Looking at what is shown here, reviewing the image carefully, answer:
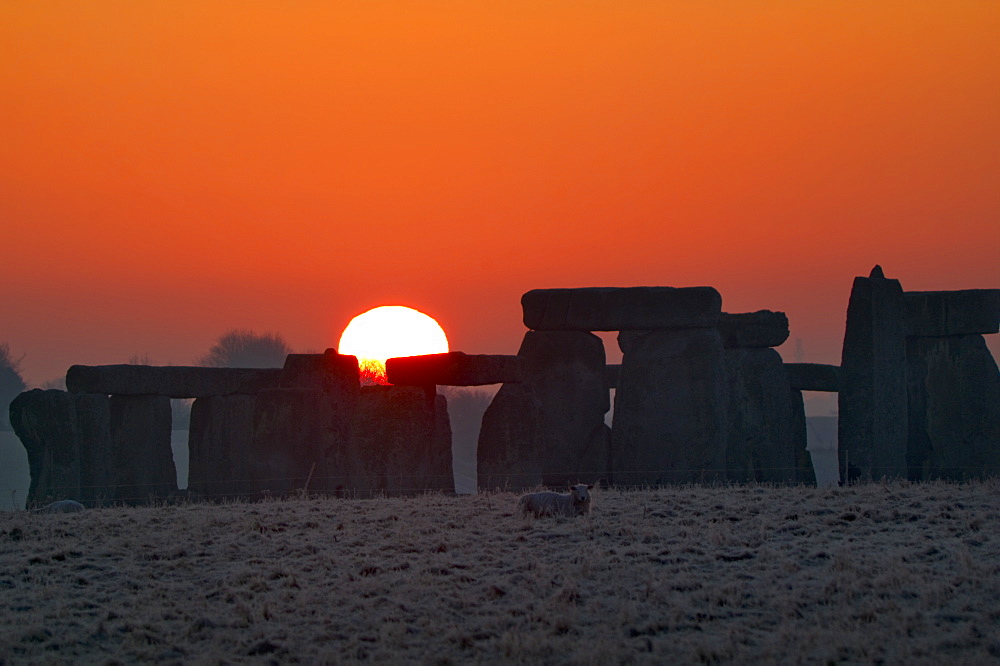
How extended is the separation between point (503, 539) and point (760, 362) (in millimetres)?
13260

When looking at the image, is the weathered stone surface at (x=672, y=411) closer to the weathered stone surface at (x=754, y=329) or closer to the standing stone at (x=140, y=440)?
the weathered stone surface at (x=754, y=329)

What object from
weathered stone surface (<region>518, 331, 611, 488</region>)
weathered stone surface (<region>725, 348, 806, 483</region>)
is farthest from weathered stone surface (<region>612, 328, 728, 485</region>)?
weathered stone surface (<region>518, 331, 611, 488</region>)

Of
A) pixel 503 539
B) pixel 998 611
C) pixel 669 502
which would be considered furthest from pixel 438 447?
pixel 998 611

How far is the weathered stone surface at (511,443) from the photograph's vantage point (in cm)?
2184

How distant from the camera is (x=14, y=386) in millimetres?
83625

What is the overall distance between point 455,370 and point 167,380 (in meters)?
7.06

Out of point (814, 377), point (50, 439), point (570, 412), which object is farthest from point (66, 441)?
point (814, 377)

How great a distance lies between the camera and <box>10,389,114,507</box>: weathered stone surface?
23719 millimetres

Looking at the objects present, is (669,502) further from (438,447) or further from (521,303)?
(521,303)

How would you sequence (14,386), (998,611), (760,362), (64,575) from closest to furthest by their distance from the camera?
1. (998,611)
2. (64,575)
3. (760,362)
4. (14,386)

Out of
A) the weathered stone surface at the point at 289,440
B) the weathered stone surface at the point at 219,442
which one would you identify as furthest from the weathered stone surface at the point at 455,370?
the weathered stone surface at the point at 219,442

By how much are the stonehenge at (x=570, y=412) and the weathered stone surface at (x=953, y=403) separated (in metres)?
0.03

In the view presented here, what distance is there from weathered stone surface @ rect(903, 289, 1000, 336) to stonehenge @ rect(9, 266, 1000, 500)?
0.03 metres

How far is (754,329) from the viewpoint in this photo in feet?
85.8
